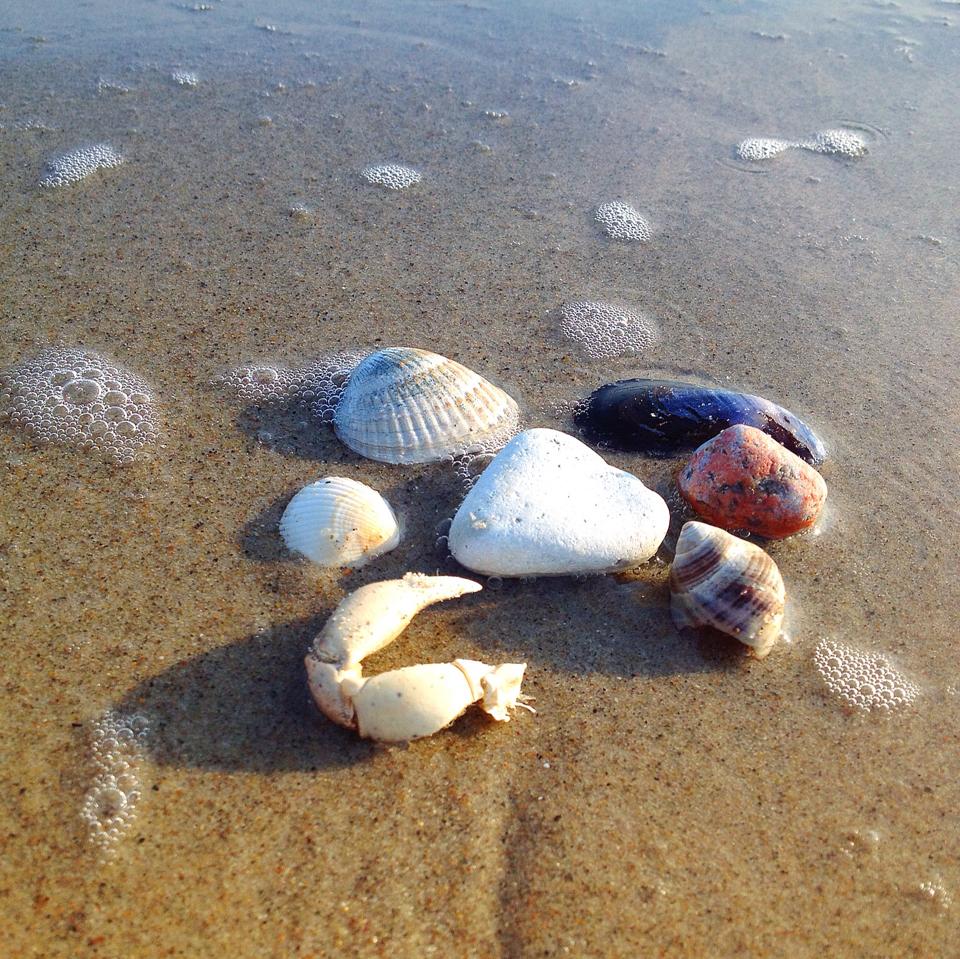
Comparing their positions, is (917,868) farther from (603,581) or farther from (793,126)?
(793,126)

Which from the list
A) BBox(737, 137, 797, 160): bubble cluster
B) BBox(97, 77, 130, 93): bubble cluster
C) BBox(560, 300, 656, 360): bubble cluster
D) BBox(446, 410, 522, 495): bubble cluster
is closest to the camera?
BBox(446, 410, 522, 495): bubble cluster

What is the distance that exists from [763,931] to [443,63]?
593 centimetres

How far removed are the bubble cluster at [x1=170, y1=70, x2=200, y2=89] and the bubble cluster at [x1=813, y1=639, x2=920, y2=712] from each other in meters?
5.36

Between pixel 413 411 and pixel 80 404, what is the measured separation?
1353mm

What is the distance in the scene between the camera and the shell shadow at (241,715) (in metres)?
2.14

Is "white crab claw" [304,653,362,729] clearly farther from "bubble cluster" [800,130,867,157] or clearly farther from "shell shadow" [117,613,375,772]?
"bubble cluster" [800,130,867,157]

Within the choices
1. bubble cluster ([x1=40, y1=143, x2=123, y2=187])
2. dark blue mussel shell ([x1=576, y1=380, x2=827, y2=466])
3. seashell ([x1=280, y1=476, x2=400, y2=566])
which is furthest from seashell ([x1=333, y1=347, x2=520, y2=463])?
bubble cluster ([x1=40, y1=143, x2=123, y2=187])

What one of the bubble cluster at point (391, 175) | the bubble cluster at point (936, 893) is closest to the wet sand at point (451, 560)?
the bubble cluster at point (936, 893)

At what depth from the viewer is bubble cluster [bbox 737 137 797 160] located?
508 centimetres

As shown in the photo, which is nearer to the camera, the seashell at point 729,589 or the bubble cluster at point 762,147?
the seashell at point 729,589

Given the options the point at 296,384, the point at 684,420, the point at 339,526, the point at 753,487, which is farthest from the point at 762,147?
the point at 339,526

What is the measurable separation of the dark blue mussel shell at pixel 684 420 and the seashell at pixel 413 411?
1.49 ft

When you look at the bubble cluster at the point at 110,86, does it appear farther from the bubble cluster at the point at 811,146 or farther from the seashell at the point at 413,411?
the bubble cluster at the point at 811,146

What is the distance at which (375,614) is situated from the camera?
225 cm
